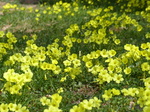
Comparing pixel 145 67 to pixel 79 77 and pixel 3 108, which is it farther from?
pixel 3 108

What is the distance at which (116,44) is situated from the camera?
6.49m

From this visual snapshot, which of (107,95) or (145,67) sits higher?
(145,67)

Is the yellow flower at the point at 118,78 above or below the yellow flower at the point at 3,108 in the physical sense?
above

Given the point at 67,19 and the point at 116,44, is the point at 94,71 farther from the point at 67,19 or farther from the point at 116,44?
the point at 67,19

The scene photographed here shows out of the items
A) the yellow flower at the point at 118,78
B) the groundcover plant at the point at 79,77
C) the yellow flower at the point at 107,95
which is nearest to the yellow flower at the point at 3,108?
the groundcover plant at the point at 79,77

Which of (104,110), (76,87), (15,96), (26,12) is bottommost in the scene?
(104,110)

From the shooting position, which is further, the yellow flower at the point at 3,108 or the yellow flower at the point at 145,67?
the yellow flower at the point at 145,67

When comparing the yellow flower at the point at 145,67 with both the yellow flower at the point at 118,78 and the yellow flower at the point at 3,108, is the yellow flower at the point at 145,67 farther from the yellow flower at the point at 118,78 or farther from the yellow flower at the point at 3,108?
the yellow flower at the point at 3,108

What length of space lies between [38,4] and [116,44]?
22.3ft

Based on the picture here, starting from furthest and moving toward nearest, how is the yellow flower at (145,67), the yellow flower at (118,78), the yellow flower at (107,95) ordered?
the yellow flower at (145,67), the yellow flower at (118,78), the yellow flower at (107,95)

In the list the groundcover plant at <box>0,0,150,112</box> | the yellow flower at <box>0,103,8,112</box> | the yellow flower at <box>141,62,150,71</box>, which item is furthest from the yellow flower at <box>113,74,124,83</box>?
the yellow flower at <box>0,103,8,112</box>

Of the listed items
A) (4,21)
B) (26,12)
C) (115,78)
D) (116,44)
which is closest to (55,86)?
(115,78)

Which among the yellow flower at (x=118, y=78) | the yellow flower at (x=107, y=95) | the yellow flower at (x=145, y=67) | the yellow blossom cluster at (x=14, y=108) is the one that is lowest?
the yellow blossom cluster at (x=14, y=108)

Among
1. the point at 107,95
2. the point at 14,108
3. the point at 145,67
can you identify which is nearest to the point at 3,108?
the point at 14,108
